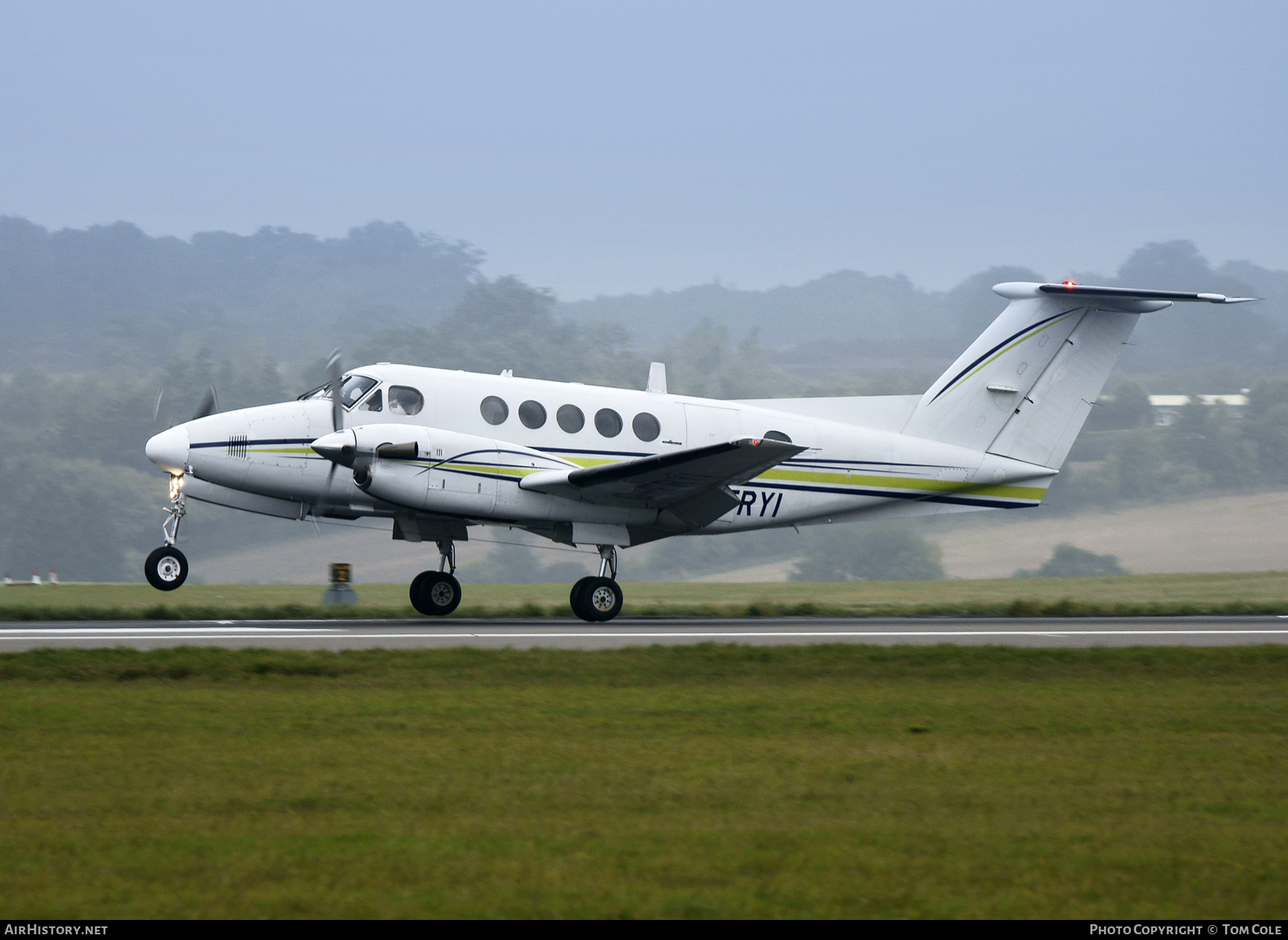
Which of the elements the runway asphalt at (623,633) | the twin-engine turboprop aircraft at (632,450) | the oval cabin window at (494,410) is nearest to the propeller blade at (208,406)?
the twin-engine turboprop aircraft at (632,450)

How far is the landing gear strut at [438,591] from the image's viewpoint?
704 inches

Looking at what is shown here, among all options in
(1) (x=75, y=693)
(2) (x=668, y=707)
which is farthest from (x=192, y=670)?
(2) (x=668, y=707)

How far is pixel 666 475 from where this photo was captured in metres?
16.7

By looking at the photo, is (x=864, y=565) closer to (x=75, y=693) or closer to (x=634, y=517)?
(x=634, y=517)

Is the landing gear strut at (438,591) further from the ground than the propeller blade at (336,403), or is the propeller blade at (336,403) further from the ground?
the propeller blade at (336,403)

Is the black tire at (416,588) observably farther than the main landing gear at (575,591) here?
Yes

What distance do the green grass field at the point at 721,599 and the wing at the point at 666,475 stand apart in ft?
9.12

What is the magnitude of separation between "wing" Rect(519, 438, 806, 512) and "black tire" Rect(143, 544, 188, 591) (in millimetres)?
4737

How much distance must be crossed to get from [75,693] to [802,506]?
39.8ft

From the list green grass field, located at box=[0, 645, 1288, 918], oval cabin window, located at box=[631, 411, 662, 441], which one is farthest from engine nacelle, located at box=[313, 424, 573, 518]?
green grass field, located at box=[0, 645, 1288, 918]

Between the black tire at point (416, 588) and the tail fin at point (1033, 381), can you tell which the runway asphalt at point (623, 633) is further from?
the tail fin at point (1033, 381)

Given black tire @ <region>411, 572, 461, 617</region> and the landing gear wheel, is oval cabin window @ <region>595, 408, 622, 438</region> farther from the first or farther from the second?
black tire @ <region>411, 572, 461, 617</region>

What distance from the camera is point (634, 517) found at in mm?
17828

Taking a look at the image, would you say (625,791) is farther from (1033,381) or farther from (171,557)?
(1033,381)
